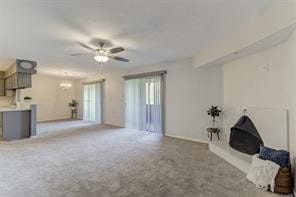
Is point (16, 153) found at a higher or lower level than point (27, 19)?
lower

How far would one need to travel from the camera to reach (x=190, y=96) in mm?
5426

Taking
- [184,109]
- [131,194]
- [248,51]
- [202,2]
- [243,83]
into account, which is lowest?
[131,194]

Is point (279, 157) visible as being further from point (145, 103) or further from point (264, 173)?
point (145, 103)

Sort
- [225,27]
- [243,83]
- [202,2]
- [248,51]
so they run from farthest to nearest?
[243,83] < [248,51] < [225,27] < [202,2]

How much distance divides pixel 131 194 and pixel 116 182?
420mm

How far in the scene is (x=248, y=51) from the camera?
3346mm

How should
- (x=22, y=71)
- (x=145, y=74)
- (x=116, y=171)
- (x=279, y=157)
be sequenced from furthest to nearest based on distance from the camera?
1. (x=145, y=74)
2. (x=22, y=71)
3. (x=116, y=171)
4. (x=279, y=157)

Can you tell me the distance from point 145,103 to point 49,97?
5887 millimetres

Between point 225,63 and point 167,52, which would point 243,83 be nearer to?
point 225,63

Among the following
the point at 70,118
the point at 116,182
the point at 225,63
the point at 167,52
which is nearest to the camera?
the point at 116,182

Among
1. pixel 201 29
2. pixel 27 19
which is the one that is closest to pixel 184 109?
pixel 201 29

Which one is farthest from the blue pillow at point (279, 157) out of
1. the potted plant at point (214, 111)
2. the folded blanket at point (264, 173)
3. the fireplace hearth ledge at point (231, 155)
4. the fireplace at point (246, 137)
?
the potted plant at point (214, 111)

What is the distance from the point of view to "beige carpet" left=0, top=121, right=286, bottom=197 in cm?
245

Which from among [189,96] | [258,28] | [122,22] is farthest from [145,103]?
[258,28]
